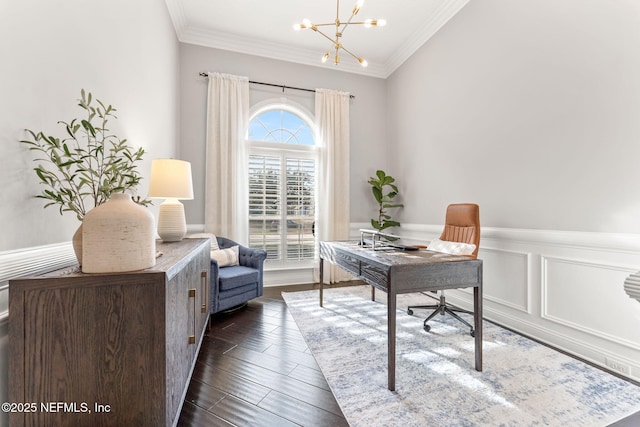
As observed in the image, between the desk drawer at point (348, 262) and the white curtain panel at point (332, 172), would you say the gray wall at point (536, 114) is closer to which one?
the white curtain panel at point (332, 172)

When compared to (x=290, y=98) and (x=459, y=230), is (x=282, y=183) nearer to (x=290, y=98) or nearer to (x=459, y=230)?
(x=290, y=98)

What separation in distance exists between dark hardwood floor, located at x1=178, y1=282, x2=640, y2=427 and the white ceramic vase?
978mm

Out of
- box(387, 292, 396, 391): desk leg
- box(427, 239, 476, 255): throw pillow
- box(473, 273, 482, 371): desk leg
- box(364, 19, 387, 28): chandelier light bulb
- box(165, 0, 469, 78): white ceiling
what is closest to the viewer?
box(387, 292, 396, 391): desk leg

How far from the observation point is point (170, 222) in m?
2.25

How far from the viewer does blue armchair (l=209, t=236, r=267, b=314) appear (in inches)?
110

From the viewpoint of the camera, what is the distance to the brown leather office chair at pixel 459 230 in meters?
2.69

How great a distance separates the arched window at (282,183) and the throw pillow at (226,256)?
0.70m

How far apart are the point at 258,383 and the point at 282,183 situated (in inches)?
116

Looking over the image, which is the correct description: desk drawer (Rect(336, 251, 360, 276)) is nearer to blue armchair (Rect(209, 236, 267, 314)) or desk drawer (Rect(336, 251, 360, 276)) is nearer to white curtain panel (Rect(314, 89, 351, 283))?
blue armchair (Rect(209, 236, 267, 314))

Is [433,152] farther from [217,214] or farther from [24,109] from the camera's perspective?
[24,109]

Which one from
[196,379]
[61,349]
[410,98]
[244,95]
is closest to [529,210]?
[410,98]

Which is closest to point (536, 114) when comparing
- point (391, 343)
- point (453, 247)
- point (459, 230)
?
point (459, 230)

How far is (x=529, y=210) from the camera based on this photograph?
254cm

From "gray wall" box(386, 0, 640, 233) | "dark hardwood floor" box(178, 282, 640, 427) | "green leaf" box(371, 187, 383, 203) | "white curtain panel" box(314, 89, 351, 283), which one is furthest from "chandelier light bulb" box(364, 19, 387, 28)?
"dark hardwood floor" box(178, 282, 640, 427)
